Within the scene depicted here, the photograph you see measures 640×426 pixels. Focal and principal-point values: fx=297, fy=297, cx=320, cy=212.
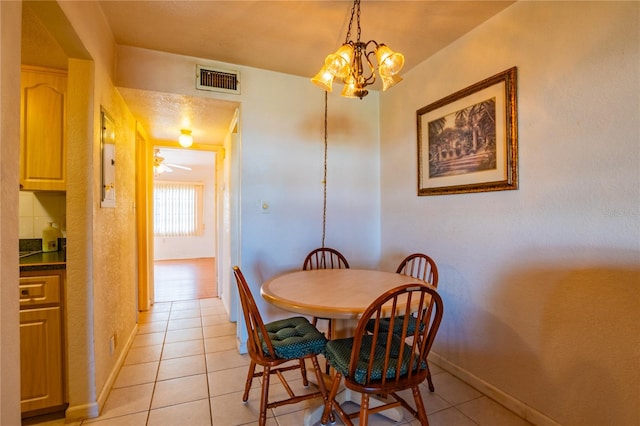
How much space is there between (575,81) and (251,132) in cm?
214

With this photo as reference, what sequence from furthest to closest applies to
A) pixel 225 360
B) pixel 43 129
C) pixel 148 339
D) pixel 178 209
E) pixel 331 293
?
1. pixel 178 209
2. pixel 148 339
3. pixel 225 360
4. pixel 43 129
5. pixel 331 293

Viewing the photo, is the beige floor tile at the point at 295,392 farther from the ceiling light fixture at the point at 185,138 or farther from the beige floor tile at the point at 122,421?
the ceiling light fixture at the point at 185,138

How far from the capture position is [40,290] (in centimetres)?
165

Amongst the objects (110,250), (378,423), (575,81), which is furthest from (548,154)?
(110,250)

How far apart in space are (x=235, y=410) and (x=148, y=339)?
1.49 metres

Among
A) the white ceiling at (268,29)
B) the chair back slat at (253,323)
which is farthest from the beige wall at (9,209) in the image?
the chair back slat at (253,323)

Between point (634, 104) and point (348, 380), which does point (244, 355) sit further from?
point (634, 104)

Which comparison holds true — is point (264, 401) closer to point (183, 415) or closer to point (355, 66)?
point (183, 415)

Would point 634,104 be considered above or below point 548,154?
above

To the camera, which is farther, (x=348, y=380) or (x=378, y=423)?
(x=378, y=423)

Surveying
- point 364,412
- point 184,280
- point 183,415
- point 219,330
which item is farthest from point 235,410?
point 184,280

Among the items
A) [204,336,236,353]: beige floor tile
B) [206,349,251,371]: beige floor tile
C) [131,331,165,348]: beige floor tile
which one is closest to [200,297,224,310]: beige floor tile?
[131,331,165,348]: beige floor tile

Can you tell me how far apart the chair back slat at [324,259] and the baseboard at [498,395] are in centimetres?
105

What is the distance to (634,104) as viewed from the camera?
1285mm
